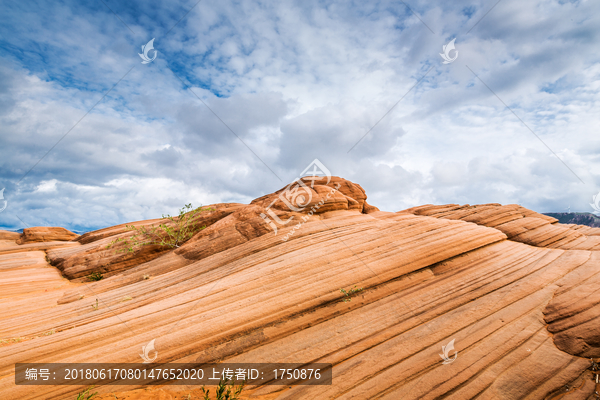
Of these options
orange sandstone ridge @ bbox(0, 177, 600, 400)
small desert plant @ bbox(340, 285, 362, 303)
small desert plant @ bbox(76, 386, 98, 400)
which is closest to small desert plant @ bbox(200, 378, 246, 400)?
orange sandstone ridge @ bbox(0, 177, 600, 400)

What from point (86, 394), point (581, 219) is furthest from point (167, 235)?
point (581, 219)

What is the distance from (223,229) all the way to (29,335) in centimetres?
950

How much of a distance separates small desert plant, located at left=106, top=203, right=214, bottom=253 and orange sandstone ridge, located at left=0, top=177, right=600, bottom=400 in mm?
2934

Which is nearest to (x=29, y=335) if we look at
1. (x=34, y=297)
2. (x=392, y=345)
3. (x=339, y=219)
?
(x=34, y=297)

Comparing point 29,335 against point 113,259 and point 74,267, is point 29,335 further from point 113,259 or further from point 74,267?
point 74,267

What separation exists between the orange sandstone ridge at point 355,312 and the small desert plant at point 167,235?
2934 mm

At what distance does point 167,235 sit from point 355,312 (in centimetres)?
1514

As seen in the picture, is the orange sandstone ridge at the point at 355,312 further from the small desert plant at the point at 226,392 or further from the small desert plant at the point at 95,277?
the small desert plant at the point at 95,277

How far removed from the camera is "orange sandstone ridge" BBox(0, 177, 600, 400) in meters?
6.35

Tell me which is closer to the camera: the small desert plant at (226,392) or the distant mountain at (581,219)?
the small desert plant at (226,392)

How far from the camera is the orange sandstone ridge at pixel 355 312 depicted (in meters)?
6.35

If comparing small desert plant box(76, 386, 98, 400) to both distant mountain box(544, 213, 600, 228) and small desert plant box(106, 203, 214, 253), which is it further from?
distant mountain box(544, 213, 600, 228)

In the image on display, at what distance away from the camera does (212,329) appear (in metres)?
8.11

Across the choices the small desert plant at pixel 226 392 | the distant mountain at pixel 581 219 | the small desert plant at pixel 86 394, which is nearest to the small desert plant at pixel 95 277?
the small desert plant at pixel 86 394
